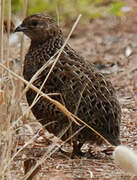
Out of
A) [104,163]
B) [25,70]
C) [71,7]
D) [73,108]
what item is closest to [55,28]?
[25,70]

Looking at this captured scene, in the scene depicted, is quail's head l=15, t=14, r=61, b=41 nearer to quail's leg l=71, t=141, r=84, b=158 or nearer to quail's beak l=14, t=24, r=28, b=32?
quail's beak l=14, t=24, r=28, b=32

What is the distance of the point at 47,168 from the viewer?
4.85 meters

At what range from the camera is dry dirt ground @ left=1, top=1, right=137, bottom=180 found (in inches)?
187

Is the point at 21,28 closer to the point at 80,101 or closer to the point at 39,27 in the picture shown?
the point at 39,27

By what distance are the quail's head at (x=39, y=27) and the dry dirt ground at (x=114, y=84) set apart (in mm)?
740

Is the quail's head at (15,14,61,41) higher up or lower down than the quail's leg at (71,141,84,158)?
higher up

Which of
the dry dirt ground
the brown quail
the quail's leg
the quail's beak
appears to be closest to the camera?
the dry dirt ground

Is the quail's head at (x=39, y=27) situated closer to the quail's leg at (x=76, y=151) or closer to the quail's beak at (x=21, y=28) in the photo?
the quail's beak at (x=21, y=28)

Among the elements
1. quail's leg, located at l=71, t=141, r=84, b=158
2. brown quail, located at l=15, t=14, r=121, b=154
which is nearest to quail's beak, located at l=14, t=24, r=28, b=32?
brown quail, located at l=15, t=14, r=121, b=154

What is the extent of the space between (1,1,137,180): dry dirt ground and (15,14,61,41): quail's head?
0.74 m

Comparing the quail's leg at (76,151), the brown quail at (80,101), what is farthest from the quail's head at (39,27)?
the quail's leg at (76,151)

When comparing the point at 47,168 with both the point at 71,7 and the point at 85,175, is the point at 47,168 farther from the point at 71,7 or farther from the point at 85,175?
the point at 71,7

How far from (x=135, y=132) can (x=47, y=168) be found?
4.40ft

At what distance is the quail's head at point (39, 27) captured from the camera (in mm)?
5719
